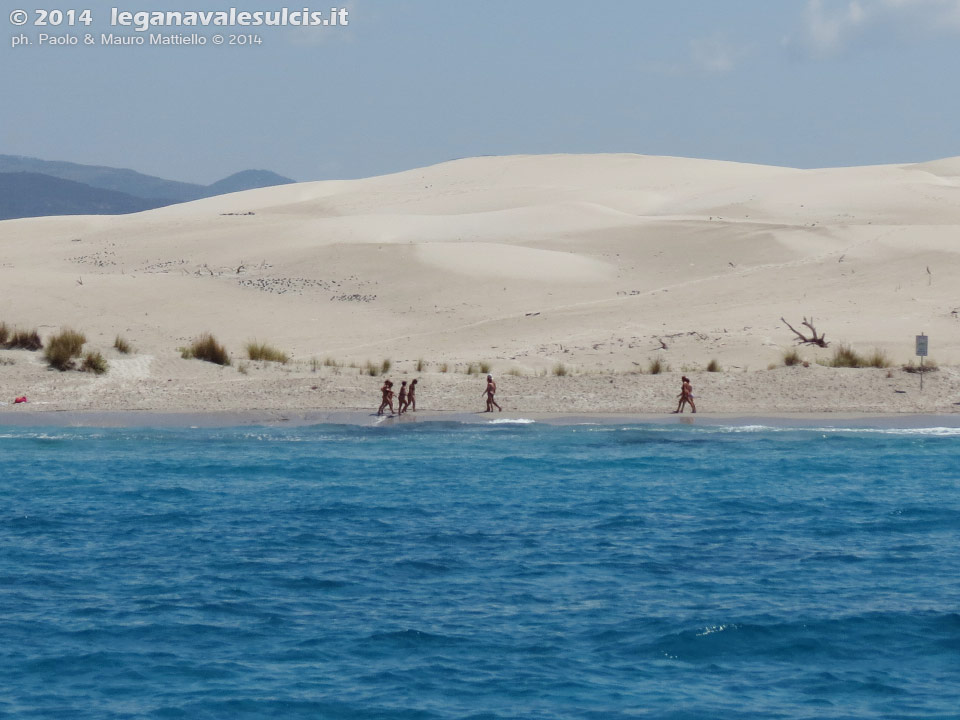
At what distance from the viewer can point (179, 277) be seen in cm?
4094

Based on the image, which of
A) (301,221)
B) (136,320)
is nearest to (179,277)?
(136,320)

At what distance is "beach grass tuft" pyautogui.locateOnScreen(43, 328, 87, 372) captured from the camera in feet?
85.5

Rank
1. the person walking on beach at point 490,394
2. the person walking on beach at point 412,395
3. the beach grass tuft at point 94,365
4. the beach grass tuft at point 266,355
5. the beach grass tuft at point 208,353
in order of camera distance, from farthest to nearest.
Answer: the beach grass tuft at point 266,355, the beach grass tuft at point 208,353, the beach grass tuft at point 94,365, the person walking on beach at point 412,395, the person walking on beach at point 490,394

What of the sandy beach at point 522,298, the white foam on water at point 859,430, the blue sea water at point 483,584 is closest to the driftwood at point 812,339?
the sandy beach at point 522,298

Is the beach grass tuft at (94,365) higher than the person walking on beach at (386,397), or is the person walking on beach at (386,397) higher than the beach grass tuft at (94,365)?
the beach grass tuft at (94,365)

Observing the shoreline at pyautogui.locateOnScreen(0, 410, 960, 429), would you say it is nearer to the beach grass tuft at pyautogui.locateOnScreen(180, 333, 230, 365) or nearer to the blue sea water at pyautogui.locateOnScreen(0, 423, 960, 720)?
the blue sea water at pyautogui.locateOnScreen(0, 423, 960, 720)

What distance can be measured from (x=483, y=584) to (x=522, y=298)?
2673 centimetres

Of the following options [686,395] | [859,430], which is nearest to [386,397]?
[686,395]

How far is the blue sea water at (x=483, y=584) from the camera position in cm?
966

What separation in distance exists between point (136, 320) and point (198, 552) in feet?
74.6

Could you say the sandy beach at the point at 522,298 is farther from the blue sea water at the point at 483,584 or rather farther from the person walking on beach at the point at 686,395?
the blue sea water at the point at 483,584

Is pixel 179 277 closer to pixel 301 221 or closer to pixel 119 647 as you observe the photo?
pixel 301 221

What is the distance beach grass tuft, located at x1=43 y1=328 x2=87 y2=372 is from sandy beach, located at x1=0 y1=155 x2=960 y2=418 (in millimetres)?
287

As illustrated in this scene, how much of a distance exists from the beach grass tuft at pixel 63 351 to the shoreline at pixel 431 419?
244 cm
